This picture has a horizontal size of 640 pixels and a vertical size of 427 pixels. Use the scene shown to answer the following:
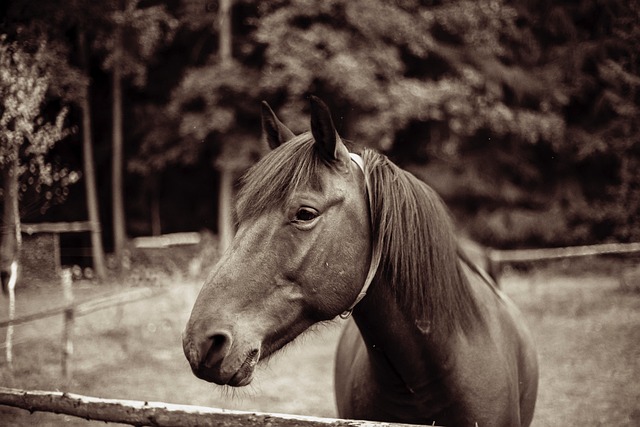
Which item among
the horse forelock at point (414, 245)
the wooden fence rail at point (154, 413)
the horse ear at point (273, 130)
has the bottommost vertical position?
the wooden fence rail at point (154, 413)

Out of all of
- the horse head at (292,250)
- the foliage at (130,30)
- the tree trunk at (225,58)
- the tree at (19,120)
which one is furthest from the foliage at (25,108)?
the tree trunk at (225,58)

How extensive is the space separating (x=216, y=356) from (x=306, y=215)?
0.63 metres

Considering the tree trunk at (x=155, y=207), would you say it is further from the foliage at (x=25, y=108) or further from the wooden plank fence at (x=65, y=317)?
the foliage at (x=25, y=108)

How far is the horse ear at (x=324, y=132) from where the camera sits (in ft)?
6.28

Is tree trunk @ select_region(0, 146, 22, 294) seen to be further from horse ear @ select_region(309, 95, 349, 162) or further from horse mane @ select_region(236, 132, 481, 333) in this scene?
horse ear @ select_region(309, 95, 349, 162)

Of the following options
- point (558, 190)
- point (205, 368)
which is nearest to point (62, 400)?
point (205, 368)

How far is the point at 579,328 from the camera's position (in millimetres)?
9281

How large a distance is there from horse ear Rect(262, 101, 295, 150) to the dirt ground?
179 centimetres

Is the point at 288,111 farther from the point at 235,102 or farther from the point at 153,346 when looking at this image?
the point at 153,346

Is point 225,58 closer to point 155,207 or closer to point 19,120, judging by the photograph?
point 155,207

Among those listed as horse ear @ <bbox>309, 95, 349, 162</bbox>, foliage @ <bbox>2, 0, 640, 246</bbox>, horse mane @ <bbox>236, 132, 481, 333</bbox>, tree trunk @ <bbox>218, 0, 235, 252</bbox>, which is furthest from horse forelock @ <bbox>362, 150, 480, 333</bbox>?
tree trunk @ <bbox>218, 0, 235, 252</bbox>

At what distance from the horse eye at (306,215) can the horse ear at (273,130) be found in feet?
1.88

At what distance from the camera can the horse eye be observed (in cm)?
199

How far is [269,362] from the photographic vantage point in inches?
140
